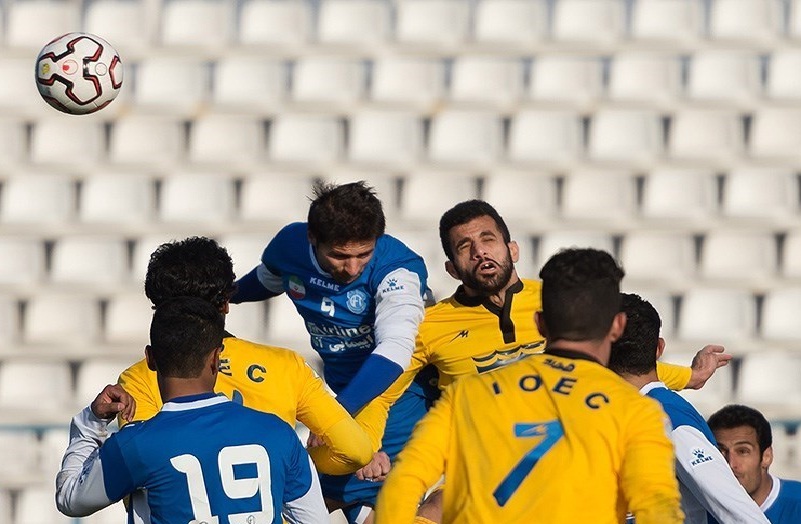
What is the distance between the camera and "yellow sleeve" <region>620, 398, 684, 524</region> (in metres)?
3.43

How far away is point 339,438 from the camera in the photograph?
4.57 meters

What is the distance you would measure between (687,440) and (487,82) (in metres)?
7.75

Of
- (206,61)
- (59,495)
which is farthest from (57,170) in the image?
(59,495)

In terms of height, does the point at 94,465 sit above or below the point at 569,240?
below

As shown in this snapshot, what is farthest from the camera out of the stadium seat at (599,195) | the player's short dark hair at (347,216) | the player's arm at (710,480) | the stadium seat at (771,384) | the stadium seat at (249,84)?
the stadium seat at (249,84)

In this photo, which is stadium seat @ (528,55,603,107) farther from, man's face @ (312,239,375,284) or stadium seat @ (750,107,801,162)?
man's face @ (312,239,375,284)

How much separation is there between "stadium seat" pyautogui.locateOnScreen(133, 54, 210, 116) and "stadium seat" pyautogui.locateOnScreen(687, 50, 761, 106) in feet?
14.0

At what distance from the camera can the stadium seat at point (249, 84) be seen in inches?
482

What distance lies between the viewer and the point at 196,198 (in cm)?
1188

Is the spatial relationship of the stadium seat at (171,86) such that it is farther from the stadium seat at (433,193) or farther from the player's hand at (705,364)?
the player's hand at (705,364)

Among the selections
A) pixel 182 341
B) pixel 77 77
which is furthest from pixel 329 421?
pixel 77 77

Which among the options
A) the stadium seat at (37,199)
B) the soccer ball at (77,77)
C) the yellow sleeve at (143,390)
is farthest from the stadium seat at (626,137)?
the yellow sleeve at (143,390)

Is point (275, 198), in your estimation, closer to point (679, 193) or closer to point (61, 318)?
point (61, 318)

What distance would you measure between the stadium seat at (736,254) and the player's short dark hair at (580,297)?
311 inches
